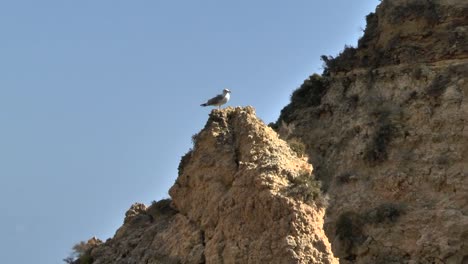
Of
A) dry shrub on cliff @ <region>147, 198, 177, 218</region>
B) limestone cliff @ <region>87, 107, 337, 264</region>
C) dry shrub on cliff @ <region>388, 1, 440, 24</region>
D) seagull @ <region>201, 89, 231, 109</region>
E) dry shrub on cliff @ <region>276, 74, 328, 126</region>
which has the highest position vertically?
dry shrub on cliff @ <region>388, 1, 440, 24</region>

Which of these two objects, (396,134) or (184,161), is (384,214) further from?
(184,161)

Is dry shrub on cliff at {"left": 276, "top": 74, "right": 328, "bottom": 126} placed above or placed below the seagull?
above

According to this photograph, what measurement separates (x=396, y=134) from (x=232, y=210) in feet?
64.8

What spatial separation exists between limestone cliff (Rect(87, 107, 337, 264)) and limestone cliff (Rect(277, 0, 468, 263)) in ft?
46.2

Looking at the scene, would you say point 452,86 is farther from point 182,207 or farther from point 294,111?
point 182,207

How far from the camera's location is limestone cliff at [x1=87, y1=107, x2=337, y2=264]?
37.6 feet

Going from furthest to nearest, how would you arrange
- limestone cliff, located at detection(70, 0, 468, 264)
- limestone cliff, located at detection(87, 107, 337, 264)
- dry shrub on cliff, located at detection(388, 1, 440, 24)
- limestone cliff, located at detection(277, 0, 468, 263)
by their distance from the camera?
dry shrub on cliff, located at detection(388, 1, 440, 24)
limestone cliff, located at detection(277, 0, 468, 263)
limestone cliff, located at detection(70, 0, 468, 264)
limestone cliff, located at detection(87, 107, 337, 264)

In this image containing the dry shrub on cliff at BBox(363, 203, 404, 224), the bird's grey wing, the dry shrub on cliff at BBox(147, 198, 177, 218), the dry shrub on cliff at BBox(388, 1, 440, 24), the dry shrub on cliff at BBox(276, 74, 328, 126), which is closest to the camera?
the dry shrub on cliff at BBox(147, 198, 177, 218)

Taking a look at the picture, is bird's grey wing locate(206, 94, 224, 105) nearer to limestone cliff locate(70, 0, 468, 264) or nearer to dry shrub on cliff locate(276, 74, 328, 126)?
limestone cliff locate(70, 0, 468, 264)

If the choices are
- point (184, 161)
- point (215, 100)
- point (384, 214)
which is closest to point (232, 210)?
point (184, 161)

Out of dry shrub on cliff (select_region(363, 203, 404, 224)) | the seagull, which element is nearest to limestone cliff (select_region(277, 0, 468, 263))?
dry shrub on cliff (select_region(363, 203, 404, 224))

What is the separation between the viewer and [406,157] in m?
30.3

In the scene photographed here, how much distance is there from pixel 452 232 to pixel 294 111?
11744mm

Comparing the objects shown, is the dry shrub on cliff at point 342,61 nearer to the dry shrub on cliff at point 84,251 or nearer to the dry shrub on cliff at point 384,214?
the dry shrub on cliff at point 384,214
